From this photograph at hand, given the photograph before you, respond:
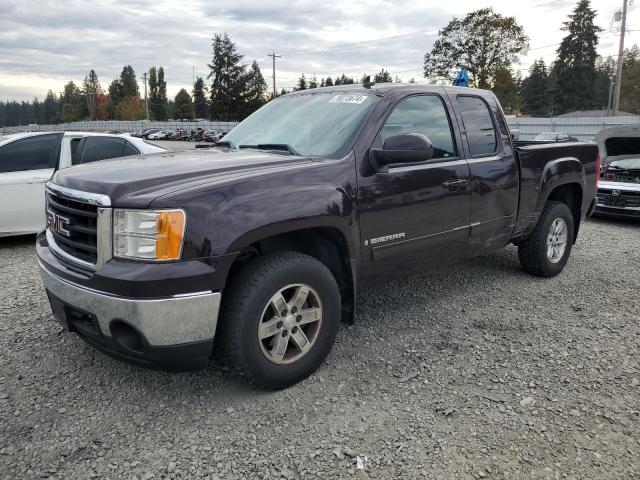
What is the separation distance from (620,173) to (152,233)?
29.6 ft

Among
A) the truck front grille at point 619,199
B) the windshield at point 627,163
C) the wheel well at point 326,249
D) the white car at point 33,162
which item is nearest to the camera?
the wheel well at point 326,249

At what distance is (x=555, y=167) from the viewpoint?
16.8 feet

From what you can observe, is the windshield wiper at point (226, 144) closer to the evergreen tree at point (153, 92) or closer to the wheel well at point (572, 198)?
the wheel well at point (572, 198)

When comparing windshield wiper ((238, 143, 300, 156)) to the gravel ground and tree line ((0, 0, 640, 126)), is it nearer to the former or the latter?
the gravel ground

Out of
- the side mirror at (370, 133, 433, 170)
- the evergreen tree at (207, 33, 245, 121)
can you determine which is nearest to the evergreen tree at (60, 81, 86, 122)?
the evergreen tree at (207, 33, 245, 121)

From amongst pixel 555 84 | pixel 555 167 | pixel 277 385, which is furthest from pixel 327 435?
pixel 555 84

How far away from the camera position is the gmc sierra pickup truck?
8.56ft

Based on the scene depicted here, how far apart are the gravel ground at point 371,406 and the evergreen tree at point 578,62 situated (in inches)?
2822

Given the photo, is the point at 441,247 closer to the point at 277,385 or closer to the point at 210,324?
the point at 277,385

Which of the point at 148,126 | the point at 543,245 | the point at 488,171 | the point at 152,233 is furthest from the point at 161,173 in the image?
the point at 148,126

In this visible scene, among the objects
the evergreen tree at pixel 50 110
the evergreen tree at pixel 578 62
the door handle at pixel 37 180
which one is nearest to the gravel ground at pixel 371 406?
the door handle at pixel 37 180

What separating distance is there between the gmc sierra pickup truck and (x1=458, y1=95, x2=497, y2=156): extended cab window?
2 cm

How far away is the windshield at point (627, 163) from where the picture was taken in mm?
8977

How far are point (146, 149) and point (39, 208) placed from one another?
1.58 m
